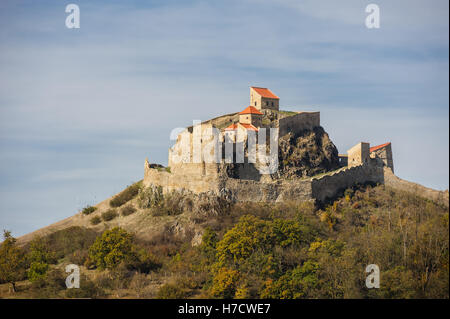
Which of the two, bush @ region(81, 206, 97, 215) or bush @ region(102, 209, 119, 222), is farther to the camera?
bush @ region(81, 206, 97, 215)

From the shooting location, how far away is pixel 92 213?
68875mm

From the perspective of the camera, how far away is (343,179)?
63500 mm

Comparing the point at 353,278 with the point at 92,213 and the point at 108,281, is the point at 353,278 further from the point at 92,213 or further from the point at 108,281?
the point at 92,213

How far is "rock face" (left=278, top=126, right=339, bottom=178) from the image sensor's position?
65562 millimetres

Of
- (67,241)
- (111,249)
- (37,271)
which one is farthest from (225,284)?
(67,241)

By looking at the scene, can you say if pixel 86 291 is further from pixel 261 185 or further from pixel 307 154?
pixel 307 154

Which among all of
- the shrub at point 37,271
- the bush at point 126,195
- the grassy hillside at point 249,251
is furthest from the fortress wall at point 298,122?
the shrub at point 37,271

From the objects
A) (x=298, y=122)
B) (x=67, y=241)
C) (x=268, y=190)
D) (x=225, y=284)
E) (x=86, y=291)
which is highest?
(x=298, y=122)

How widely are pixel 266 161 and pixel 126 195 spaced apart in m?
13.5

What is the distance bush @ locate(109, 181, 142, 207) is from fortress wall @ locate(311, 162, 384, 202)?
16728mm

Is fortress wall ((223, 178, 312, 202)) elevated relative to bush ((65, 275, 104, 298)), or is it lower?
elevated

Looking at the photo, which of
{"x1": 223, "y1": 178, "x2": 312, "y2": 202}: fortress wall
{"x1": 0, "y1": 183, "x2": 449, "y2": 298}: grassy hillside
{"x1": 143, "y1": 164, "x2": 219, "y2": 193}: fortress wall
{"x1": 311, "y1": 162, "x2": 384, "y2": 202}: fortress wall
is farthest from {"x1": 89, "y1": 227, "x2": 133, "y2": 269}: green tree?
{"x1": 311, "y1": 162, "x2": 384, "y2": 202}: fortress wall

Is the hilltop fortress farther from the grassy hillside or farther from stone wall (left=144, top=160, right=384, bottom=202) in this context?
the grassy hillside
